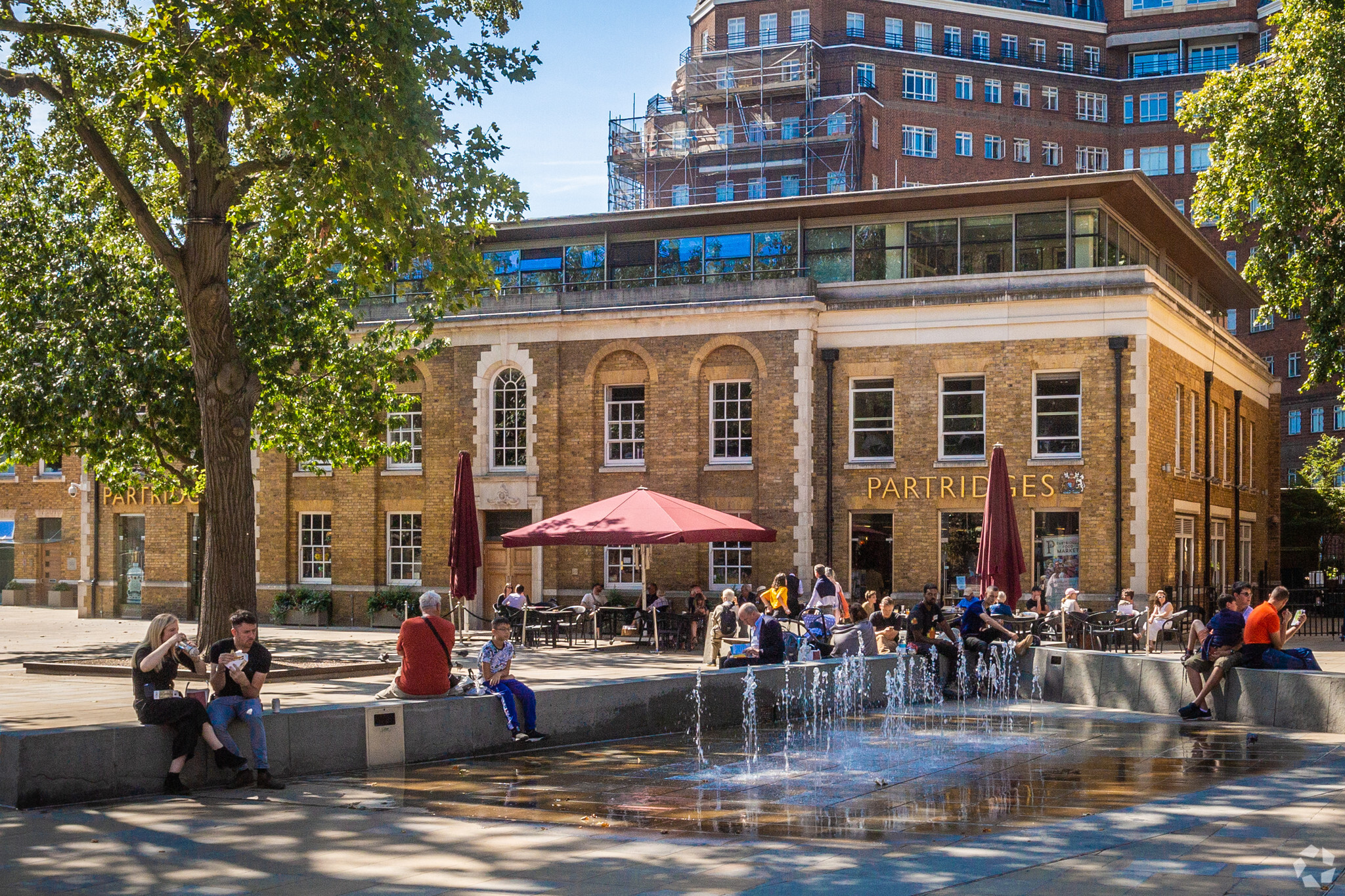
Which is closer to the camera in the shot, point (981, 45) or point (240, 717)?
point (240, 717)

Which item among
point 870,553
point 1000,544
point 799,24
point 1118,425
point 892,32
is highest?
point 892,32

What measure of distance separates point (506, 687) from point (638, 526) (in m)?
11.0

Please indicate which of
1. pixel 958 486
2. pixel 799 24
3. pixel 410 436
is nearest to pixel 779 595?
pixel 958 486

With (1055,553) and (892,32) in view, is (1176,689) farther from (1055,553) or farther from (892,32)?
(892,32)

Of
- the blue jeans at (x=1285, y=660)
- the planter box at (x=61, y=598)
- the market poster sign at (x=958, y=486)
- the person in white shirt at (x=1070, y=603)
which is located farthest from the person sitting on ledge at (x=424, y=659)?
the planter box at (x=61, y=598)

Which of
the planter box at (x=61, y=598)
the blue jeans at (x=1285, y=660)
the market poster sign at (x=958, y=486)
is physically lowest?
the planter box at (x=61, y=598)

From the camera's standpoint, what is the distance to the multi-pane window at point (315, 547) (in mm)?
33688

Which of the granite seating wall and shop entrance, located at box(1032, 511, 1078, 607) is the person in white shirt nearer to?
shop entrance, located at box(1032, 511, 1078, 607)

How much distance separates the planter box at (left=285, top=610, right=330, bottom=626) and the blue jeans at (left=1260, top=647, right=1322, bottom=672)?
912 inches

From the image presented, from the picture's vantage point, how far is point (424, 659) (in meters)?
12.4

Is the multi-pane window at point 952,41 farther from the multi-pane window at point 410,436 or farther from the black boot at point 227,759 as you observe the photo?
the black boot at point 227,759

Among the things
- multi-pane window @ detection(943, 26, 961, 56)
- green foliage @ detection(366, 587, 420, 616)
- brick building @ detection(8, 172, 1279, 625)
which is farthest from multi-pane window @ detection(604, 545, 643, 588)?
multi-pane window @ detection(943, 26, 961, 56)

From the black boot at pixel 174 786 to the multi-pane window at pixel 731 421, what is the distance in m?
20.4

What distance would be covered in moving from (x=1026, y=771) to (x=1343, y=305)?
1814cm
